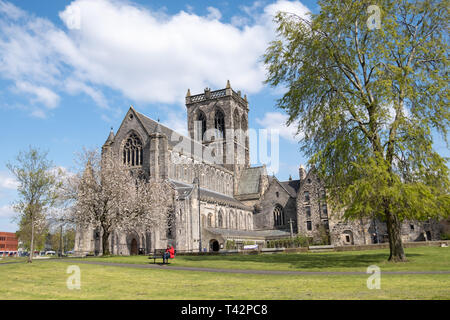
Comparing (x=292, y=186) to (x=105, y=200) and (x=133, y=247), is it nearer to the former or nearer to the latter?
(x=133, y=247)

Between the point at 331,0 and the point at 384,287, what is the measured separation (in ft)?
59.3

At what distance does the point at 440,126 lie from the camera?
21.6 metres

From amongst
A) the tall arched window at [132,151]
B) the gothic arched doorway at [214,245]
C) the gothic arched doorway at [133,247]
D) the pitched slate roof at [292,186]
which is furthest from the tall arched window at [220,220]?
the pitched slate roof at [292,186]

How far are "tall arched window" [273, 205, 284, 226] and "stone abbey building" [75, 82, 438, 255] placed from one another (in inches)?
7.5

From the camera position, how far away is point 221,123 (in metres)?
83.2

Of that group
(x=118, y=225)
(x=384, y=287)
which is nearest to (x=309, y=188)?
(x=118, y=225)

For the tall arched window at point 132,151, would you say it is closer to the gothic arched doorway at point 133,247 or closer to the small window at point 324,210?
the gothic arched doorway at point 133,247

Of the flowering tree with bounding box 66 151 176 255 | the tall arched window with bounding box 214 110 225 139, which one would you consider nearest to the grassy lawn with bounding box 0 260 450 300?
the flowering tree with bounding box 66 151 176 255

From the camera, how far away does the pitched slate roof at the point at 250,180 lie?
79.4 meters

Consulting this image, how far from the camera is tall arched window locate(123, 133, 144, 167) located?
181 ft

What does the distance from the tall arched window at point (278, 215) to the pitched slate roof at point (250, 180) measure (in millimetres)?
6828

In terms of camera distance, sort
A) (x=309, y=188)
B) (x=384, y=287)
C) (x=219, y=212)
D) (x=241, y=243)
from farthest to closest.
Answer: (x=309, y=188) → (x=219, y=212) → (x=241, y=243) → (x=384, y=287)

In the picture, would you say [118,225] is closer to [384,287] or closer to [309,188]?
[384,287]

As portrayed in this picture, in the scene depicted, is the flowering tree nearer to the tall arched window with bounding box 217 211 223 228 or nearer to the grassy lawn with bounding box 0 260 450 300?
the tall arched window with bounding box 217 211 223 228
